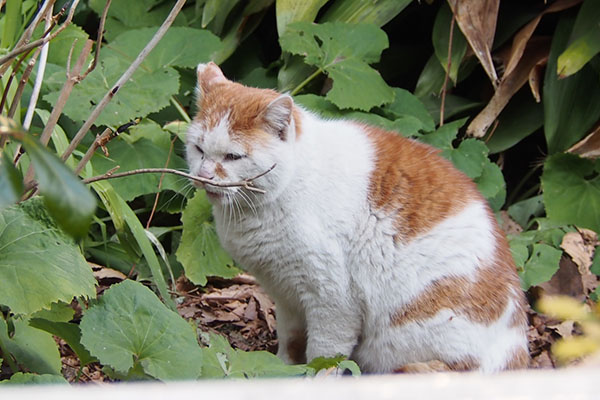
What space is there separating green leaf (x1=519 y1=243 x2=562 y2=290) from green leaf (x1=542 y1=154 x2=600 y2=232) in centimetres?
24

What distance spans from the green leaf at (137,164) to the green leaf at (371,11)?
1.04 meters

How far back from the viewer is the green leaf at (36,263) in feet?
6.13

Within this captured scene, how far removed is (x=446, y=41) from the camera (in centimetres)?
354

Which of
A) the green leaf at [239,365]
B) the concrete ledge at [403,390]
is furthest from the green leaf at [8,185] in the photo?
the green leaf at [239,365]

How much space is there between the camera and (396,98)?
346 centimetres

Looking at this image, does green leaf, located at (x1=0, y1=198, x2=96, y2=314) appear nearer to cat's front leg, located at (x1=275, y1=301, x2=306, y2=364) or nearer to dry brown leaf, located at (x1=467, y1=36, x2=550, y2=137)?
cat's front leg, located at (x1=275, y1=301, x2=306, y2=364)

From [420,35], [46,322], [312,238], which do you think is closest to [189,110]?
[420,35]

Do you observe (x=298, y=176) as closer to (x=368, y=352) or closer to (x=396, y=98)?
(x=368, y=352)

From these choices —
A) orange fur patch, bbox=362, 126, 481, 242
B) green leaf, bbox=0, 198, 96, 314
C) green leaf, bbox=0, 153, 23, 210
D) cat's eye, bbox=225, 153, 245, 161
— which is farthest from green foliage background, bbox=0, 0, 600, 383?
green leaf, bbox=0, 153, 23, 210

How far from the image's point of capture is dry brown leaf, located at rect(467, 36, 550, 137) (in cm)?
343

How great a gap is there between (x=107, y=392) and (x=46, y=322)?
4.60ft

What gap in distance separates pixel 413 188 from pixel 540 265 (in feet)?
2.72

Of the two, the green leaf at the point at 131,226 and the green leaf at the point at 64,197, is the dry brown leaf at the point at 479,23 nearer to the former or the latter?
the green leaf at the point at 131,226

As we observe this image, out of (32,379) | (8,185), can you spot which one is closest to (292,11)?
(32,379)
